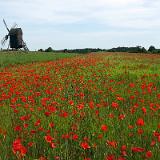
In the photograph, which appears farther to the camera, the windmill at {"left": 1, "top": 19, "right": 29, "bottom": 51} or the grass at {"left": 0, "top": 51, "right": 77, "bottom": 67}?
the windmill at {"left": 1, "top": 19, "right": 29, "bottom": 51}

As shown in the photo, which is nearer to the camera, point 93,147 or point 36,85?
point 93,147

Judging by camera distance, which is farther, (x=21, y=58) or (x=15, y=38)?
(x=15, y=38)

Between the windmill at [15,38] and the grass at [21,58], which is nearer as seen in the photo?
the grass at [21,58]

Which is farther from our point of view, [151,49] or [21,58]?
[151,49]

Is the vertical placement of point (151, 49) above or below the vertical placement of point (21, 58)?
below

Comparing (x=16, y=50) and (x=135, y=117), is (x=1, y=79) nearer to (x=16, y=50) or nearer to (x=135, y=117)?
(x=135, y=117)

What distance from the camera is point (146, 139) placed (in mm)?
5832

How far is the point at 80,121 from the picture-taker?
7047mm

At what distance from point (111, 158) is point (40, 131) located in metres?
2.34

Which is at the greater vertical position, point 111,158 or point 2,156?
point 111,158

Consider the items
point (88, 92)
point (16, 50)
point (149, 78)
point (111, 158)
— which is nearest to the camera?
point (111, 158)

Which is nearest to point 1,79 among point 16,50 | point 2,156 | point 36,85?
point 36,85

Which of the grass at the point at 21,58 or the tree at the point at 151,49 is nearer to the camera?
the grass at the point at 21,58

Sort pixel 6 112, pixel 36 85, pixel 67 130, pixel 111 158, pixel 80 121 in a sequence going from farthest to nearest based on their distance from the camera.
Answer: pixel 36 85 < pixel 6 112 < pixel 80 121 < pixel 67 130 < pixel 111 158
